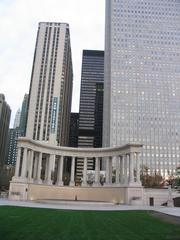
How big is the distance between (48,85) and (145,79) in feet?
203

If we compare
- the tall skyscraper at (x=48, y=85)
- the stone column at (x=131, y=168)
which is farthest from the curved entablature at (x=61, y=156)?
the tall skyscraper at (x=48, y=85)

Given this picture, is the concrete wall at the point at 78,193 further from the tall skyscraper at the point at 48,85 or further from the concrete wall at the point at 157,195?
the tall skyscraper at the point at 48,85

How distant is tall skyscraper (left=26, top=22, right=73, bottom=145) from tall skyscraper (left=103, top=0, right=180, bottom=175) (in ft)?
96.5

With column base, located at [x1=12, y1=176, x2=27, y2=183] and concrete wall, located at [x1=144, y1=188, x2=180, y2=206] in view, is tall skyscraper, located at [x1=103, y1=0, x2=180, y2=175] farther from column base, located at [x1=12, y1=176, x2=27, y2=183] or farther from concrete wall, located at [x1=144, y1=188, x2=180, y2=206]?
column base, located at [x1=12, y1=176, x2=27, y2=183]

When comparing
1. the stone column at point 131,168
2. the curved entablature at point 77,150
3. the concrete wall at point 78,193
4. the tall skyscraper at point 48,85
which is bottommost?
the concrete wall at point 78,193

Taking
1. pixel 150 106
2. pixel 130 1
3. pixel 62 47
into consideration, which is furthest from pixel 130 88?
pixel 130 1

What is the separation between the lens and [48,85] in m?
167

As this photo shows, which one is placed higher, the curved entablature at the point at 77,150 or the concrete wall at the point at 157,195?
the curved entablature at the point at 77,150

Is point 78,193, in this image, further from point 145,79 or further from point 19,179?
point 145,79

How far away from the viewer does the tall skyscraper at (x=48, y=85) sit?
15875 cm

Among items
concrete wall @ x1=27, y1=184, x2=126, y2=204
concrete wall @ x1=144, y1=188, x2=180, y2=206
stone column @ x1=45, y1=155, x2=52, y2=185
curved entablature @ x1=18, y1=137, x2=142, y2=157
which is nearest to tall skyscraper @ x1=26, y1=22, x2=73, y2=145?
stone column @ x1=45, y1=155, x2=52, y2=185

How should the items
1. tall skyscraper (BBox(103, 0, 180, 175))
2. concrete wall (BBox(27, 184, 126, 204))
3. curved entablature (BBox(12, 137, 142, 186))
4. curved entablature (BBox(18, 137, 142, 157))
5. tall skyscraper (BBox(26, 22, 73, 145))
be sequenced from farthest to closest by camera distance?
tall skyscraper (BBox(26, 22, 73, 145)), tall skyscraper (BBox(103, 0, 180, 175)), concrete wall (BBox(27, 184, 126, 204)), curved entablature (BBox(18, 137, 142, 157)), curved entablature (BBox(12, 137, 142, 186))

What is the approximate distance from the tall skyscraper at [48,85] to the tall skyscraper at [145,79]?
29.4 meters

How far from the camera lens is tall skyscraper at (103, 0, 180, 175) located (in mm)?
154125
